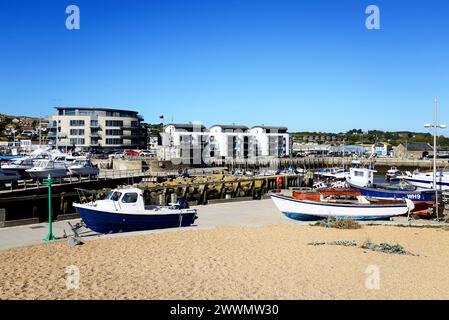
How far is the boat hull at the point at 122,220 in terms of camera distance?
1839 centimetres

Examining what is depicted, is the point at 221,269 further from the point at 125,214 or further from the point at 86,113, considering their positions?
the point at 86,113

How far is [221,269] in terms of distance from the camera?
12.7 metres

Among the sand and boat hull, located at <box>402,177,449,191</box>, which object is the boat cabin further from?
the sand

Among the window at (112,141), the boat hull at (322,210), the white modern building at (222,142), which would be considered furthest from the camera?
the window at (112,141)

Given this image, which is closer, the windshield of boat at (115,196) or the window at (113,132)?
the windshield of boat at (115,196)

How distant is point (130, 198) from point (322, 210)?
11179 millimetres

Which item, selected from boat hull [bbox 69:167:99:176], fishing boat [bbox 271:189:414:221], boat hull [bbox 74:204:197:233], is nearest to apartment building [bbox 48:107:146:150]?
boat hull [bbox 69:167:99:176]

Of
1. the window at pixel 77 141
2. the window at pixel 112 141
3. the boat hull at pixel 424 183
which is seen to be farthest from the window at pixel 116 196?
the window at pixel 112 141

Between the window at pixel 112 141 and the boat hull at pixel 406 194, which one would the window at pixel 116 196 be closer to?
the boat hull at pixel 406 194

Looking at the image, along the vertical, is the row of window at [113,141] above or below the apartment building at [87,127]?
below

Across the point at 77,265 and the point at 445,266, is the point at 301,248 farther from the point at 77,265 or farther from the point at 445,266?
the point at 77,265

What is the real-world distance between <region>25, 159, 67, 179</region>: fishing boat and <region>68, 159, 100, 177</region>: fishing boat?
3.57ft
